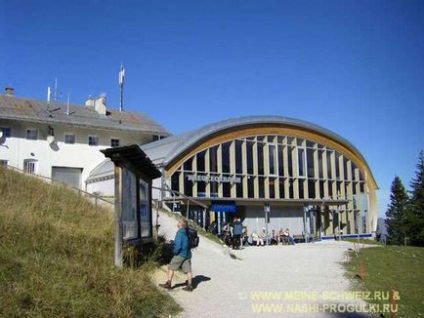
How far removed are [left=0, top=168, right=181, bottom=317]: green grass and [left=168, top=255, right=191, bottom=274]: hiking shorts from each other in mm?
667

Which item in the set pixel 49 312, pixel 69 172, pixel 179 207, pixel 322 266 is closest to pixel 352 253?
pixel 322 266

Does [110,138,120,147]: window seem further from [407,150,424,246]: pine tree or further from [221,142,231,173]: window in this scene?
[407,150,424,246]: pine tree

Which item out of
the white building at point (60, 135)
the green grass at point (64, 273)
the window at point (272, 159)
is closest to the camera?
the green grass at point (64, 273)

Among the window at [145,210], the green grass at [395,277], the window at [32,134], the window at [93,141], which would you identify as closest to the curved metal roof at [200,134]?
the window at [93,141]

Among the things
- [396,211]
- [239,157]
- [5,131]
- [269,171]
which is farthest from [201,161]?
[396,211]

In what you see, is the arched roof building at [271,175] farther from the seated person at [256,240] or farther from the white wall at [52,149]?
the white wall at [52,149]

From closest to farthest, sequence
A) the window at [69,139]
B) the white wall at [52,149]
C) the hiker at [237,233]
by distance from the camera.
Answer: the hiker at [237,233] < the white wall at [52,149] < the window at [69,139]

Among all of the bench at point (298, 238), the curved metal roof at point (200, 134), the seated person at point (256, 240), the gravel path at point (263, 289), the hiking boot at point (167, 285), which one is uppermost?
the curved metal roof at point (200, 134)

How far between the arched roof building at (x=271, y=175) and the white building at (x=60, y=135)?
10.2ft

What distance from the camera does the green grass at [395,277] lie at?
10.4 m

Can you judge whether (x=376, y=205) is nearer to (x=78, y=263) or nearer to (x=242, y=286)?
(x=242, y=286)

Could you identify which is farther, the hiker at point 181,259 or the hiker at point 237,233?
the hiker at point 237,233

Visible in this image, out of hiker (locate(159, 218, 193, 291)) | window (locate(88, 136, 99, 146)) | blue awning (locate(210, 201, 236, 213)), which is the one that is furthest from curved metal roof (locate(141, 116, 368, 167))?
hiker (locate(159, 218, 193, 291))

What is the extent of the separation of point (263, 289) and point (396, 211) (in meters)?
52.2
